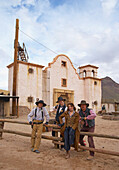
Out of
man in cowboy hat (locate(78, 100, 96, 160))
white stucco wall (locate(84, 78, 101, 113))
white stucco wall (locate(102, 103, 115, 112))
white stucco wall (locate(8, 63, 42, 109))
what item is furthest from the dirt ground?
white stucco wall (locate(102, 103, 115, 112))

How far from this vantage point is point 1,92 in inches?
611

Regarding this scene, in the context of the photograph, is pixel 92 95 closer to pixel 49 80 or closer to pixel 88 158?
pixel 49 80

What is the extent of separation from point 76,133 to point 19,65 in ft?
47.7

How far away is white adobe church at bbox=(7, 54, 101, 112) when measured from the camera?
17.8 meters

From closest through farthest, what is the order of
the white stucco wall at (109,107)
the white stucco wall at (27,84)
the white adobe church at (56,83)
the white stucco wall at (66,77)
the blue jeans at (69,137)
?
the blue jeans at (69,137) < the white stucco wall at (27,84) < the white adobe church at (56,83) < the white stucco wall at (66,77) < the white stucco wall at (109,107)

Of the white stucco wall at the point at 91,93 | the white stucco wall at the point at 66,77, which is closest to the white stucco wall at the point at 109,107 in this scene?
the white stucco wall at the point at 91,93

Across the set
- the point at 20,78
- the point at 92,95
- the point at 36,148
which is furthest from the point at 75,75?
the point at 36,148

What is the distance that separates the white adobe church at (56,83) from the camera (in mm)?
17828

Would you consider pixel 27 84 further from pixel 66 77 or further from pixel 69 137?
pixel 69 137

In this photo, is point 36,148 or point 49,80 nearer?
point 36,148

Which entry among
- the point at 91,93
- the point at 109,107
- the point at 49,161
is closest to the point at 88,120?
the point at 49,161

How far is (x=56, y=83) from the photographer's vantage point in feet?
66.9

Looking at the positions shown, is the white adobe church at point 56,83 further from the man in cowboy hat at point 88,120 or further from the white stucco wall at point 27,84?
the man in cowboy hat at point 88,120

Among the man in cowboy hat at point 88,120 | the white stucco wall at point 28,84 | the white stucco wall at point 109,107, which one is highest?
the white stucco wall at point 28,84
